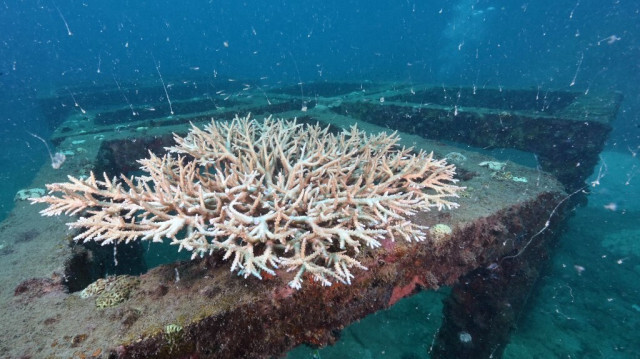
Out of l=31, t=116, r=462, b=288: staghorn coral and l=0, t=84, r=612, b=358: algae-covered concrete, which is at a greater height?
l=31, t=116, r=462, b=288: staghorn coral

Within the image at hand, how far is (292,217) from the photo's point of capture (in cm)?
251

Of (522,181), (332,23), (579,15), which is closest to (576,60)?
(579,15)

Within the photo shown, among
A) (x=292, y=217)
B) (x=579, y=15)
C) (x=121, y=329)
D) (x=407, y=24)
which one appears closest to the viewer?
(x=121, y=329)

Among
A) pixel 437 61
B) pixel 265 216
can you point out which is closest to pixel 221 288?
pixel 265 216

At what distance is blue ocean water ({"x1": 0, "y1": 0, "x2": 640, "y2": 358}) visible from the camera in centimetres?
700

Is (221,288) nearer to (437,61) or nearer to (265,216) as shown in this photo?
(265,216)

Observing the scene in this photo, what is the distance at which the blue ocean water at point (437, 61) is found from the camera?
23.0ft

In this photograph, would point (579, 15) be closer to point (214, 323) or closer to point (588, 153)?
point (588, 153)

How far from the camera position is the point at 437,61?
2345 inches

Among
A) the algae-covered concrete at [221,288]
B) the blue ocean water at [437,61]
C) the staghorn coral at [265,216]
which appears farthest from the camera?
the blue ocean water at [437,61]

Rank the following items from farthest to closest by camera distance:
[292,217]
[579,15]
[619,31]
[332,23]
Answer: [332,23], [579,15], [619,31], [292,217]

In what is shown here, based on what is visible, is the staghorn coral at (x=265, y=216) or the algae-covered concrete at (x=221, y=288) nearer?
the algae-covered concrete at (x=221, y=288)

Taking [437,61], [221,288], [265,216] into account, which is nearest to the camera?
[221,288]

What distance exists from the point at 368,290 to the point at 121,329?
1.86 meters
